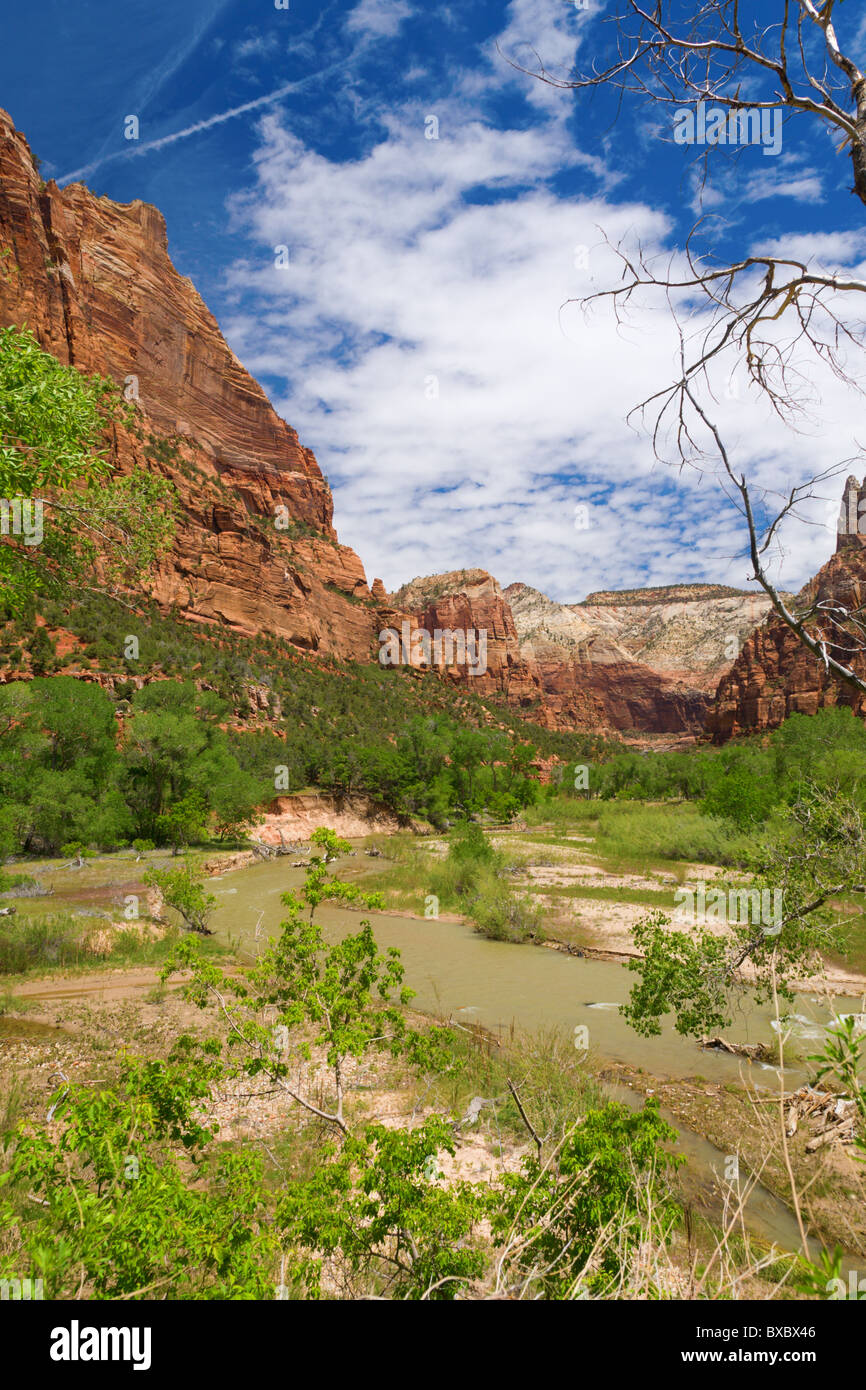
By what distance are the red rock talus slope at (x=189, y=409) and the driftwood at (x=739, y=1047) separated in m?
56.8

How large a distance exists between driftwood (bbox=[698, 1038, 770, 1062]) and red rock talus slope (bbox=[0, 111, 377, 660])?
186 feet

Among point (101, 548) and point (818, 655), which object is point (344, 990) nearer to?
point (818, 655)

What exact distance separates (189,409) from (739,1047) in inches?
3673

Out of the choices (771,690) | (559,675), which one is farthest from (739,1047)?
(559,675)

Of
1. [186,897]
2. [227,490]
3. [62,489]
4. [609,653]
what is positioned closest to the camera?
[62,489]

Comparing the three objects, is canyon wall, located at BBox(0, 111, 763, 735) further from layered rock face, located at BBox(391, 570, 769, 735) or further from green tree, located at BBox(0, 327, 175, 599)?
green tree, located at BBox(0, 327, 175, 599)

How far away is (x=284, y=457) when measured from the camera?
339 feet

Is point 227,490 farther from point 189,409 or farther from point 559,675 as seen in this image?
point 559,675

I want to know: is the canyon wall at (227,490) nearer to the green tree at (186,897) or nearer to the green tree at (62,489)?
the green tree at (186,897)

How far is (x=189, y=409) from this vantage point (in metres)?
84.1

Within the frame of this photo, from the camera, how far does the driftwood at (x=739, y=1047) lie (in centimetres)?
893
